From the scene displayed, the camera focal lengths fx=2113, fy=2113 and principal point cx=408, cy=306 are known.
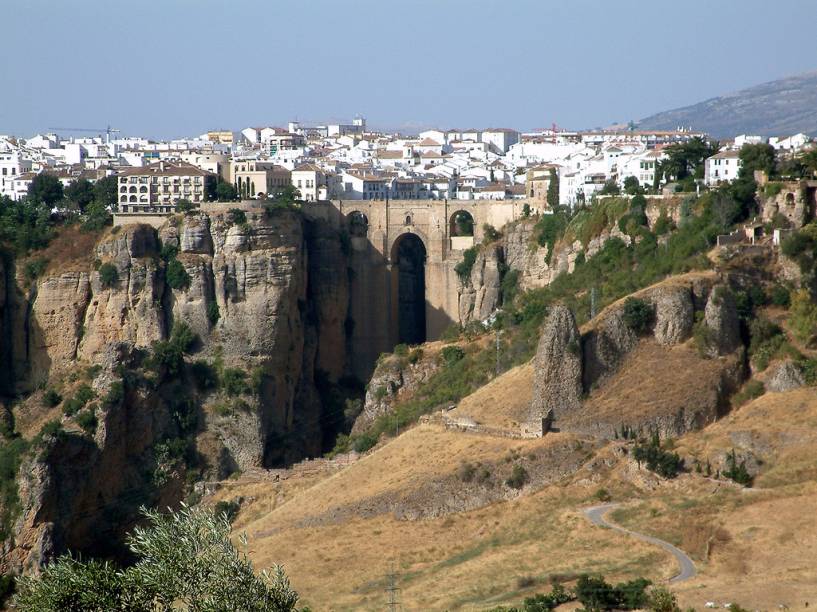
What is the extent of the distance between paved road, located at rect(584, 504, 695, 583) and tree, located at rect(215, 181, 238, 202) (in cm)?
3250

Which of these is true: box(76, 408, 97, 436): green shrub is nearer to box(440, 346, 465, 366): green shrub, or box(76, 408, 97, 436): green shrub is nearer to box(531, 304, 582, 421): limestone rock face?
box(440, 346, 465, 366): green shrub

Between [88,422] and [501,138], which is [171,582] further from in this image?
[501,138]

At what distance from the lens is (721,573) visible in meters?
41.2

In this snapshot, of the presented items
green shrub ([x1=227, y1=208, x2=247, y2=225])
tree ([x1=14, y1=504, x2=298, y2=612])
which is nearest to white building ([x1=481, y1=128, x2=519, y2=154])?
green shrub ([x1=227, y1=208, x2=247, y2=225])

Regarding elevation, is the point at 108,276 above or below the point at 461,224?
below

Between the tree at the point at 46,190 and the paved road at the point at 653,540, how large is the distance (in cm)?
3721

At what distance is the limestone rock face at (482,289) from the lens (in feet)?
230

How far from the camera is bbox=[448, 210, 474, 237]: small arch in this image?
7350 centimetres

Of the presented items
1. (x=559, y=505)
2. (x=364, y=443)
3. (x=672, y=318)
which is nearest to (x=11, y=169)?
(x=364, y=443)

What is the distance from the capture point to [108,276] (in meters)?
70.2

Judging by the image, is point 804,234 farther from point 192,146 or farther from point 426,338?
point 192,146

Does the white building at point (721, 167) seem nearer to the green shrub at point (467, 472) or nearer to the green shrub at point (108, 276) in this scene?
the green shrub at point (467, 472)

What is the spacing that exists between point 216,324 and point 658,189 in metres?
15.5

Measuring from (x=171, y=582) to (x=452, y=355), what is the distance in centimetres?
3039
